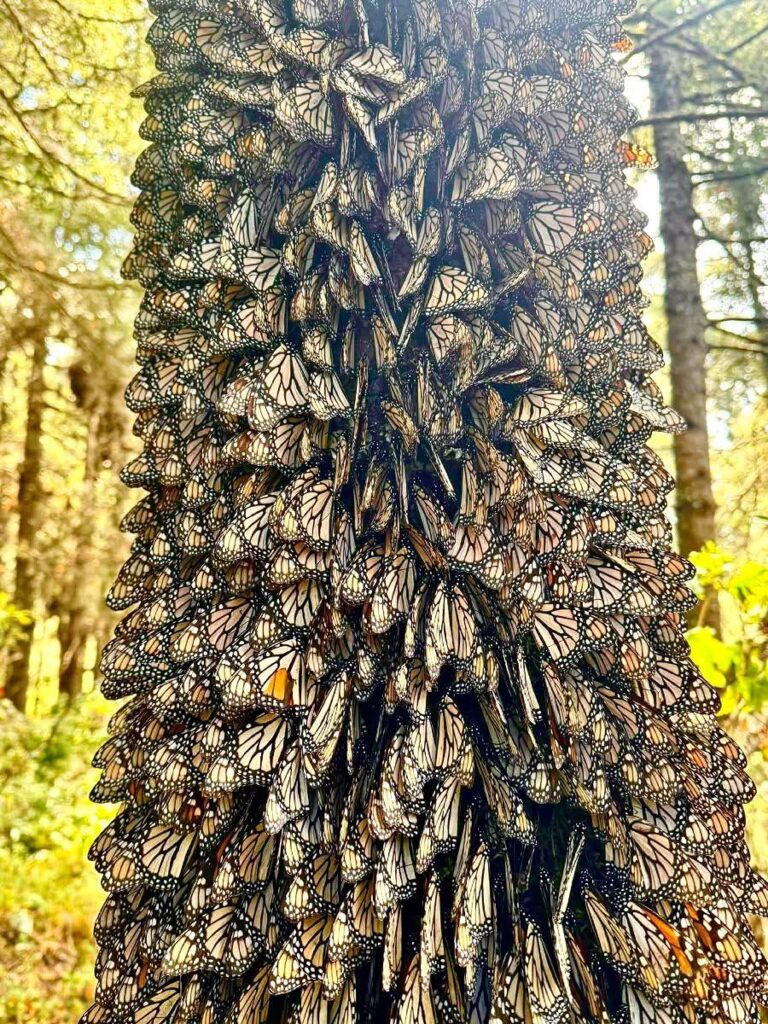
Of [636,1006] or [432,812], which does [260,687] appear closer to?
[432,812]

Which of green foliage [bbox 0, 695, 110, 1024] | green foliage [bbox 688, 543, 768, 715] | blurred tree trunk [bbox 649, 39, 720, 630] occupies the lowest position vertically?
green foliage [bbox 0, 695, 110, 1024]

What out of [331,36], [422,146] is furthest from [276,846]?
[331,36]

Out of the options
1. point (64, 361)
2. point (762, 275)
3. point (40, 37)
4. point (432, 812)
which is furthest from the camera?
point (64, 361)

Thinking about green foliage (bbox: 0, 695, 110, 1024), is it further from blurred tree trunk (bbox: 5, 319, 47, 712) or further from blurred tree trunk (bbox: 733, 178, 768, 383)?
blurred tree trunk (bbox: 733, 178, 768, 383)

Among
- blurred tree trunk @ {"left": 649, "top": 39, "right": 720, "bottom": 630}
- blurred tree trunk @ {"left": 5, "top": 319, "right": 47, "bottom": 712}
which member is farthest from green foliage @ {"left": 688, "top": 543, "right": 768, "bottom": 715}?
blurred tree trunk @ {"left": 5, "top": 319, "right": 47, "bottom": 712}

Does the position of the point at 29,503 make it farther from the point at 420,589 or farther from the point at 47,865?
the point at 420,589

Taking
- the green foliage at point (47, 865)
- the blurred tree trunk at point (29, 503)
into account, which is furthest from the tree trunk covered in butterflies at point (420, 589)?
the blurred tree trunk at point (29, 503)

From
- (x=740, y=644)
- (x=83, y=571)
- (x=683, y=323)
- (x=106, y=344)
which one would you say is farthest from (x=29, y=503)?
(x=740, y=644)
